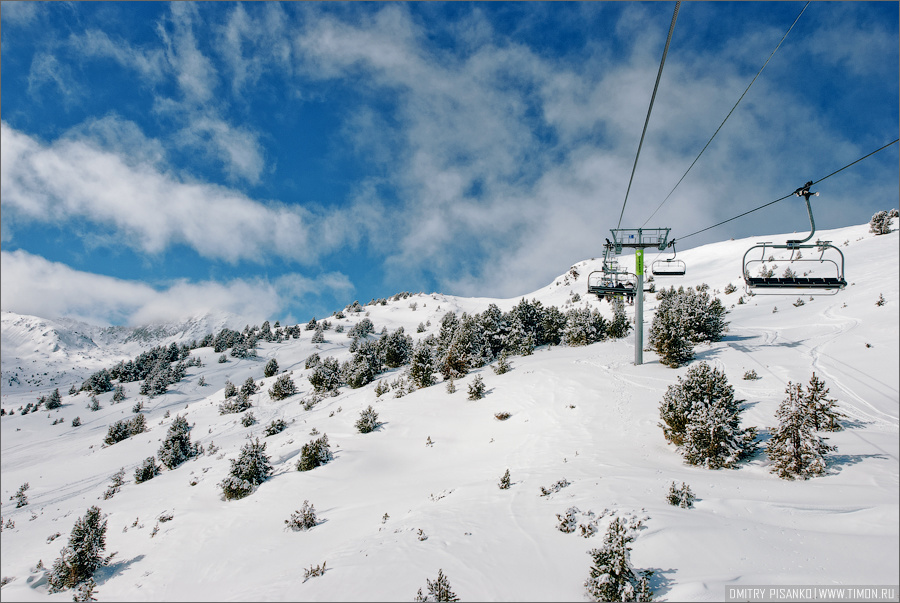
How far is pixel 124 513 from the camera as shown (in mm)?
14430

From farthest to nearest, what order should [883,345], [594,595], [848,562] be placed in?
[594,595]
[883,345]
[848,562]

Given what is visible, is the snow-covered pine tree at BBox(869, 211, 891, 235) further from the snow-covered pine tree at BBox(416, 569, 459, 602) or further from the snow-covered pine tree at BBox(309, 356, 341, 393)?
the snow-covered pine tree at BBox(309, 356, 341, 393)

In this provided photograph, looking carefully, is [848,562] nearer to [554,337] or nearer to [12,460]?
[554,337]

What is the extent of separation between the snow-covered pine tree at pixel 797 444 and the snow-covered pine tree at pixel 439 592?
857 centimetres

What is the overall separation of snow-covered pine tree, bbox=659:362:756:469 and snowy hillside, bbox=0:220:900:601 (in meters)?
0.53

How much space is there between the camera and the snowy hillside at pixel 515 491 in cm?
605

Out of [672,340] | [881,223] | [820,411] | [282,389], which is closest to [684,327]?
[672,340]

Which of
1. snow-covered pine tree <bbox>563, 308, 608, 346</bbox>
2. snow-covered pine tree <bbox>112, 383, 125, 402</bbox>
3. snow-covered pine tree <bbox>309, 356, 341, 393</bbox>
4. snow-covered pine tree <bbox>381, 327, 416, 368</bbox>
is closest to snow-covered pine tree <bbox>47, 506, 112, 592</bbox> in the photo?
snow-covered pine tree <bbox>309, 356, 341, 393</bbox>

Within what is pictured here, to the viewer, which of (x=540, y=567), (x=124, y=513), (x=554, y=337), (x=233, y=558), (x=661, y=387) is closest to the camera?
(x=540, y=567)

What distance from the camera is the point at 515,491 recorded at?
11305 mm

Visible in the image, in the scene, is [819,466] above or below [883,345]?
below

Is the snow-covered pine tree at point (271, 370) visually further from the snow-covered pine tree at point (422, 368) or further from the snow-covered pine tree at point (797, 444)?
the snow-covered pine tree at point (797, 444)

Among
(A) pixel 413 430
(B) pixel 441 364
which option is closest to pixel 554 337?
(B) pixel 441 364

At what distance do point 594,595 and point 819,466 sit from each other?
6.27 metres
